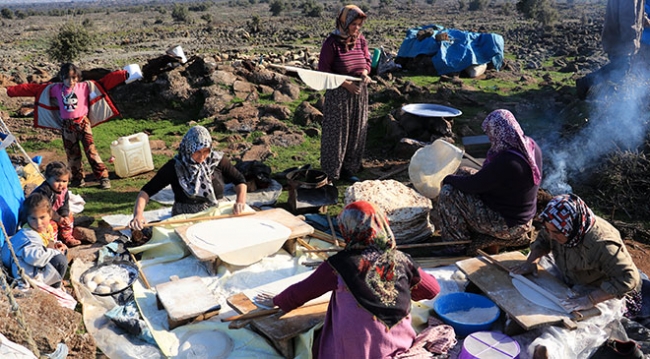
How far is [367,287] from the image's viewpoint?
2.63 m

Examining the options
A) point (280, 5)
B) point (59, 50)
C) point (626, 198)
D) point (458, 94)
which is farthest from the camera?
point (280, 5)

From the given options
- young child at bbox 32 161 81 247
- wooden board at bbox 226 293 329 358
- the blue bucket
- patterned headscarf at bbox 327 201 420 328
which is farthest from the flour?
young child at bbox 32 161 81 247

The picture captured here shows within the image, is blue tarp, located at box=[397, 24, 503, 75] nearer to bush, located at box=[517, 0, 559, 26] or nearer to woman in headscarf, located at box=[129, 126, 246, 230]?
woman in headscarf, located at box=[129, 126, 246, 230]

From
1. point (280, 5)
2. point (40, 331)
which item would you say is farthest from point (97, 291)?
point (280, 5)

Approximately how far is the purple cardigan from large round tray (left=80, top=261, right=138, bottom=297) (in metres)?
2.55

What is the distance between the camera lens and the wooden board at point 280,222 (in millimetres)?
3941

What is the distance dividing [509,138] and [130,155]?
4.36 m

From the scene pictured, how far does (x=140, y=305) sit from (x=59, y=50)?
1230cm

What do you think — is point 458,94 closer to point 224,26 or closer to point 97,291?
point 97,291

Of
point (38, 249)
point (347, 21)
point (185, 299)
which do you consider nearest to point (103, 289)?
point (38, 249)

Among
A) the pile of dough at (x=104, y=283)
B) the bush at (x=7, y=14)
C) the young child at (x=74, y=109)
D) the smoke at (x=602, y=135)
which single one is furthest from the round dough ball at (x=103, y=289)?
the bush at (x=7, y=14)

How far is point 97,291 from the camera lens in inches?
150

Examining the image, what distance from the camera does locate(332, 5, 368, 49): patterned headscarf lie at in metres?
5.53

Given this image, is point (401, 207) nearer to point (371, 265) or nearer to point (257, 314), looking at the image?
point (257, 314)
